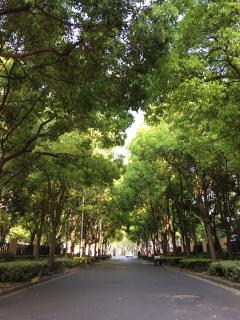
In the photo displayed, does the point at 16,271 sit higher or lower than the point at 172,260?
lower

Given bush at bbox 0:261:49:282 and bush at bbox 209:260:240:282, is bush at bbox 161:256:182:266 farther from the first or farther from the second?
bush at bbox 0:261:49:282

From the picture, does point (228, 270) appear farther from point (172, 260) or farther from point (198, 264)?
point (172, 260)

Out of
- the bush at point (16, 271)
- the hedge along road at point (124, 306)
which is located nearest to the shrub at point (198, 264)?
the bush at point (16, 271)

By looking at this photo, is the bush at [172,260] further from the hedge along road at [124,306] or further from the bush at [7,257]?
the hedge along road at [124,306]

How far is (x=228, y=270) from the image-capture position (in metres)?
18.2

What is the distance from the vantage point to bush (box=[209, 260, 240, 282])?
16.9 metres

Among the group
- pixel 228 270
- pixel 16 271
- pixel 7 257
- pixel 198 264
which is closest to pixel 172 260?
pixel 198 264

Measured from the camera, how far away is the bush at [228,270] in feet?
55.5

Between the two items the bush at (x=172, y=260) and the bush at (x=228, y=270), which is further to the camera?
the bush at (x=172, y=260)

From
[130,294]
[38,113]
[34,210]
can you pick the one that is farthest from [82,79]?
[34,210]

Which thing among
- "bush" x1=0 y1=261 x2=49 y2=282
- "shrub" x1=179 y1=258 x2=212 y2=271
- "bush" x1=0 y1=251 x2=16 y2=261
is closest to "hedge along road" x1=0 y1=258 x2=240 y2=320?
"bush" x1=0 y1=261 x2=49 y2=282

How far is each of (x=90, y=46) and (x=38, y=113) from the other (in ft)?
19.0

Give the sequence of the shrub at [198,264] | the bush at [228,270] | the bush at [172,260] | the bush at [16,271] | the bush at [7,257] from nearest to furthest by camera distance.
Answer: the bush at [228,270] < the bush at [16,271] < the shrub at [198,264] < the bush at [7,257] < the bush at [172,260]

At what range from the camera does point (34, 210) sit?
37594mm
